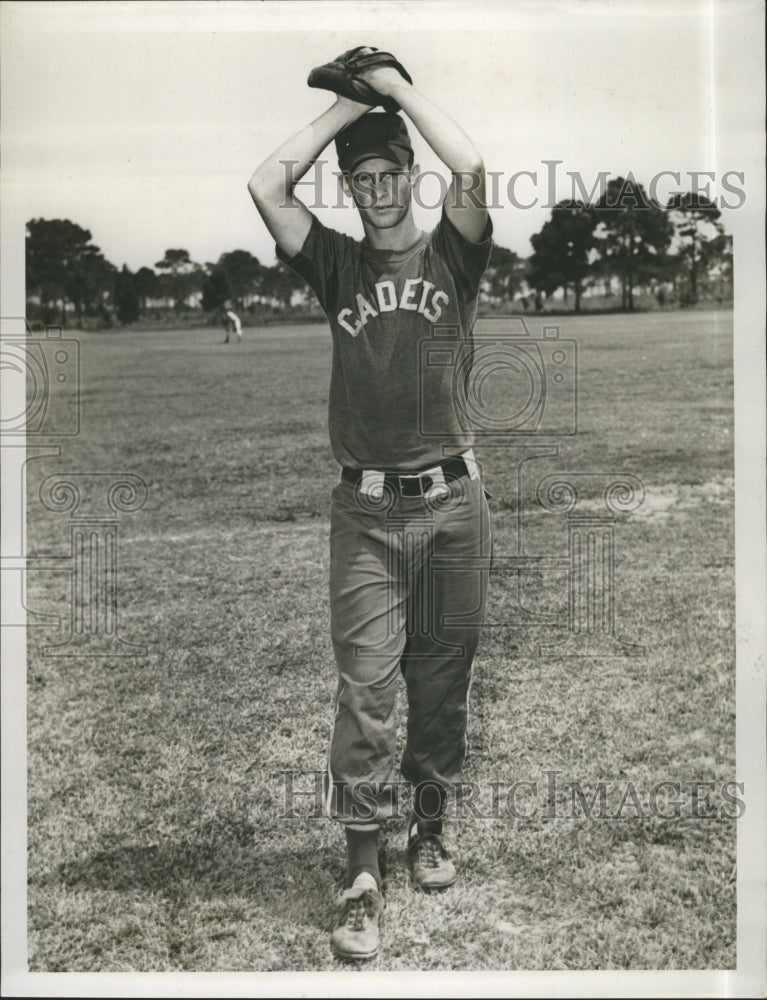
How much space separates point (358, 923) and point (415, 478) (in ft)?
4.70

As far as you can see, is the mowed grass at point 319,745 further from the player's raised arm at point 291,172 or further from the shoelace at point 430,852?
the player's raised arm at point 291,172

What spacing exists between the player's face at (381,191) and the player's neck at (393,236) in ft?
0.05

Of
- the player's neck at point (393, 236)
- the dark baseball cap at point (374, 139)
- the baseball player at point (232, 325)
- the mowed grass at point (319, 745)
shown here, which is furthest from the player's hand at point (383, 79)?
the baseball player at point (232, 325)

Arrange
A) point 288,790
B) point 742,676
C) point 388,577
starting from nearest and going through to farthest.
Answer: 1. point 388,577
2. point 742,676
3. point 288,790

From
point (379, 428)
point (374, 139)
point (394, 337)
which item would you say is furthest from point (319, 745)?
point (374, 139)

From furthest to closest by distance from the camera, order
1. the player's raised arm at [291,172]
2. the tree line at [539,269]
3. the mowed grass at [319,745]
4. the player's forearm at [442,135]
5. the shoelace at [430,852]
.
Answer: the tree line at [539,269], the shoelace at [430,852], the mowed grass at [319,745], the player's raised arm at [291,172], the player's forearm at [442,135]

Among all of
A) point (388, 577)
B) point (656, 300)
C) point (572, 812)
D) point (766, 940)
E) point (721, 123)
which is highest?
point (721, 123)

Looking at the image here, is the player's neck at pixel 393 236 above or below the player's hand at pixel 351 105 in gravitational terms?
below

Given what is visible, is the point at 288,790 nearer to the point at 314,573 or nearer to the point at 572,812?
the point at 572,812

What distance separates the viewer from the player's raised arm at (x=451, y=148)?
2.88m

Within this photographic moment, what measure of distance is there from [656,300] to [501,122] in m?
1.93

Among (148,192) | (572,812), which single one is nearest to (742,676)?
(572,812)

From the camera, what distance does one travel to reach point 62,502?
237 inches

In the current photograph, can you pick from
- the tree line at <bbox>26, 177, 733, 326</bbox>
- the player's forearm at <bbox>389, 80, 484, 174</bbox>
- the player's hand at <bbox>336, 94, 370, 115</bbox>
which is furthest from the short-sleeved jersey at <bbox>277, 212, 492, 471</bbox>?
the tree line at <bbox>26, 177, 733, 326</bbox>
